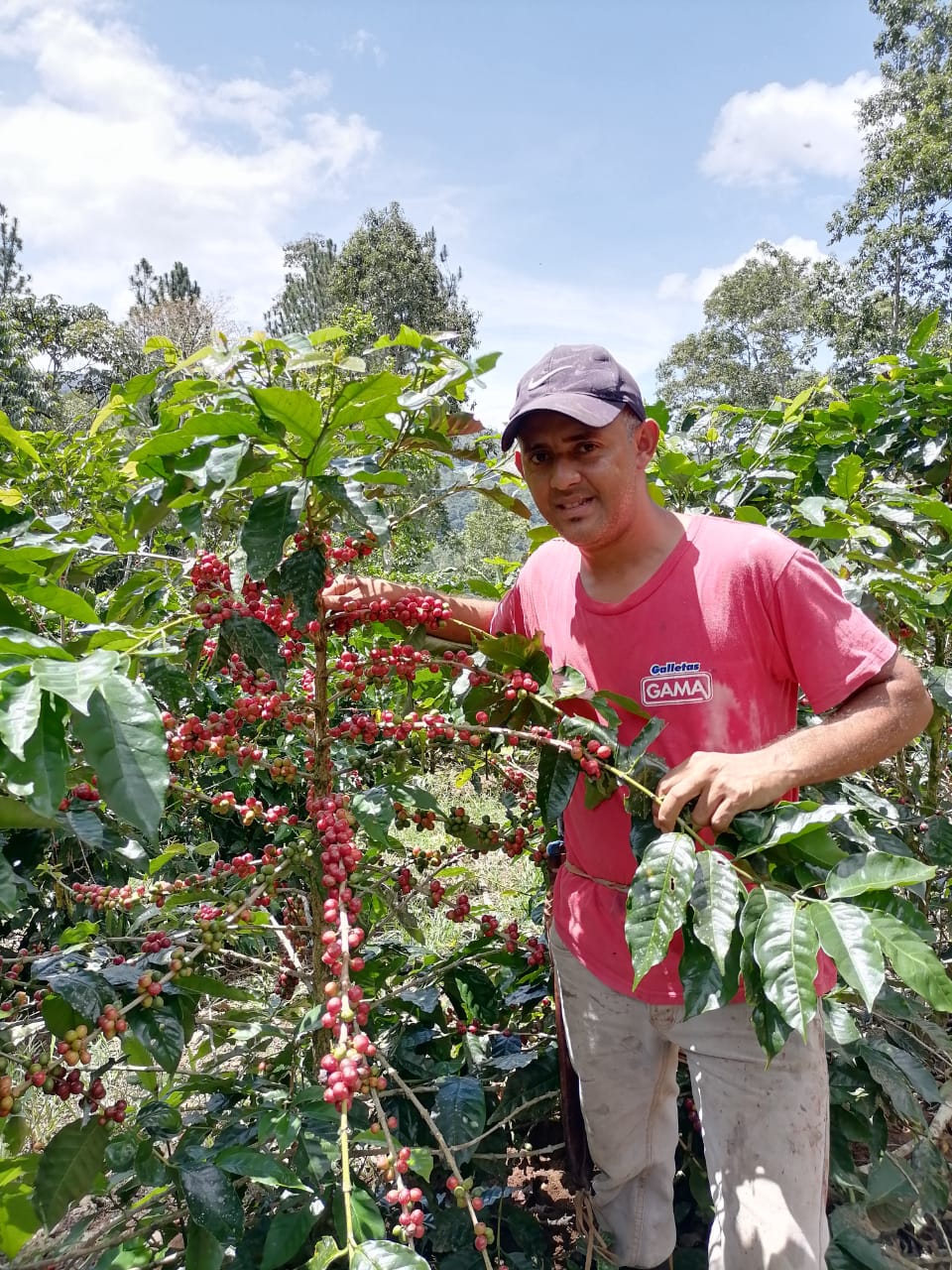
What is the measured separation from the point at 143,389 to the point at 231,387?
316 mm

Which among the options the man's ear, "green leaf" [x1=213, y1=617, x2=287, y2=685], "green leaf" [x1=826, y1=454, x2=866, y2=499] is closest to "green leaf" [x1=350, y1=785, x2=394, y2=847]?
"green leaf" [x1=213, y1=617, x2=287, y2=685]

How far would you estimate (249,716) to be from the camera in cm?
150

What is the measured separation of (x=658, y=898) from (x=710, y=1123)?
2.29 ft

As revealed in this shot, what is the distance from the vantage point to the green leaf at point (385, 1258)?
37.9 inches

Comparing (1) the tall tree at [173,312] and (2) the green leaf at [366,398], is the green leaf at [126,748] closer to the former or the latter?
(2) the green leaf at [366,398]

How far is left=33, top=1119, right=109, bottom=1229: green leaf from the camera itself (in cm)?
124

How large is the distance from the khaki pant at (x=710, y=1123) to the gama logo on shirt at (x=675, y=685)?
565 millimetres

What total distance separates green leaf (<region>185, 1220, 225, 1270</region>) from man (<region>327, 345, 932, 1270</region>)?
0.83 m

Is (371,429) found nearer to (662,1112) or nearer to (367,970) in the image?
(367,970)

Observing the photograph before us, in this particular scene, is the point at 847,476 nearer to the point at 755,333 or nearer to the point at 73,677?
the point at 73,677

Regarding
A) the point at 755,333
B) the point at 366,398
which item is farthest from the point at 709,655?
the point at 755,333

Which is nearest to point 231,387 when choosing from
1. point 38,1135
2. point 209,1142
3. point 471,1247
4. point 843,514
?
point 209,1142

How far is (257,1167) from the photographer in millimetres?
1272

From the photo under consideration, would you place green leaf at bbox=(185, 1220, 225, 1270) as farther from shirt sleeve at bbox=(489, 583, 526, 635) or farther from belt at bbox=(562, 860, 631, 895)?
shirt sleeve at bbox=(489, 583, 526, 635)
